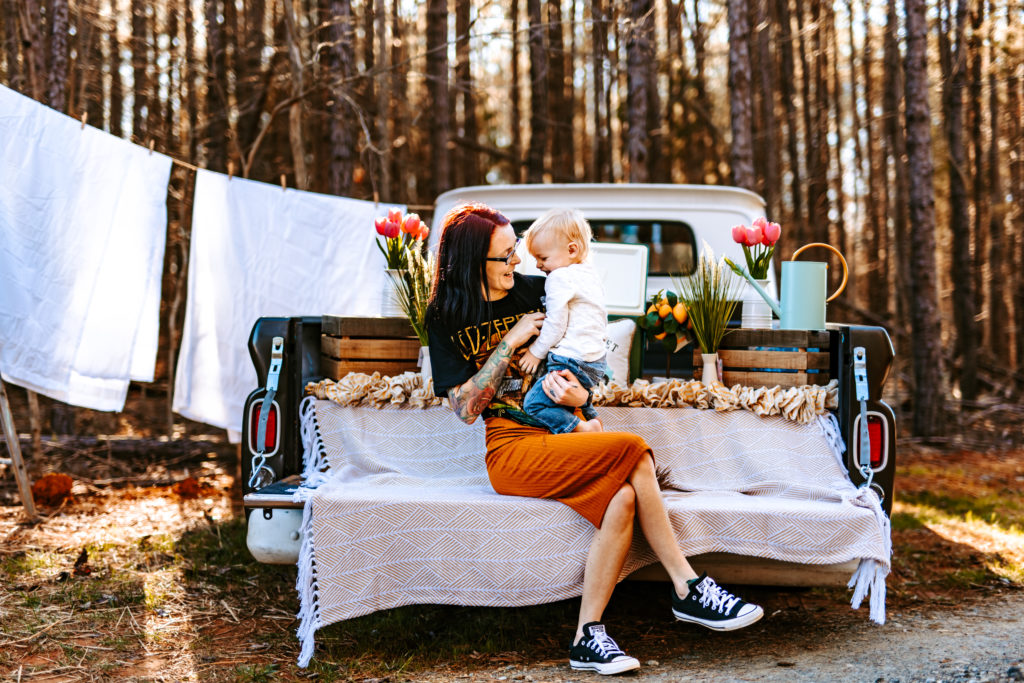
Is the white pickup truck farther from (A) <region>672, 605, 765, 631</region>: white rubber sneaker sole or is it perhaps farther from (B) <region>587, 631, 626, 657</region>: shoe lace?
(B) <region>587, 631, 626, 657</region>: shoe lace

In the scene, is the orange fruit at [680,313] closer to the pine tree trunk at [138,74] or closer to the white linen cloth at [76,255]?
the white linen cloth at [76,255]

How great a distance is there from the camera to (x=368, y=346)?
375cm

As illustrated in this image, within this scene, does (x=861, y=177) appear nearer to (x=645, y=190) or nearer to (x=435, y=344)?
(x=645, y=190)

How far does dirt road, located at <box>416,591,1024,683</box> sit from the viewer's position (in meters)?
2.88

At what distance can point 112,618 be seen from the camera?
3.63 m

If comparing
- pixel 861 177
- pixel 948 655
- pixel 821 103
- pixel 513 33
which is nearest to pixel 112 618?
pixel 948 655

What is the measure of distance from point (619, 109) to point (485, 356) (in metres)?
15.6

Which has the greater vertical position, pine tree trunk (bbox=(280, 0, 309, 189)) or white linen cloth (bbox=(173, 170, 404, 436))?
pine tree trunk (bbox=(280, 0, 309, 189))

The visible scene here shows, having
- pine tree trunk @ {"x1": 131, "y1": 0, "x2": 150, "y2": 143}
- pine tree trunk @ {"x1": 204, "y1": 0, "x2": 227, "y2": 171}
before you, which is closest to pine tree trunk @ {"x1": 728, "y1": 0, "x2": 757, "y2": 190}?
pine tree trunk @ {"x1": 204, "y1": 0, "x2": 227, "y2": 171}

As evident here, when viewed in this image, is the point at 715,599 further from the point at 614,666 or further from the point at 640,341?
the point at 640,341

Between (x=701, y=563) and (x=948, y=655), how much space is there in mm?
935

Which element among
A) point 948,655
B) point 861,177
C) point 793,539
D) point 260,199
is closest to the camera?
point 793,539

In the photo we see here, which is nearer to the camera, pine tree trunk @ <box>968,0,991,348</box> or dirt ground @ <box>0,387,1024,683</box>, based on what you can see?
dirt ground @ <box>0,387,1024,683</box>

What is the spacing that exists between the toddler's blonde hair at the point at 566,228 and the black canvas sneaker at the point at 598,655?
4.18ft
